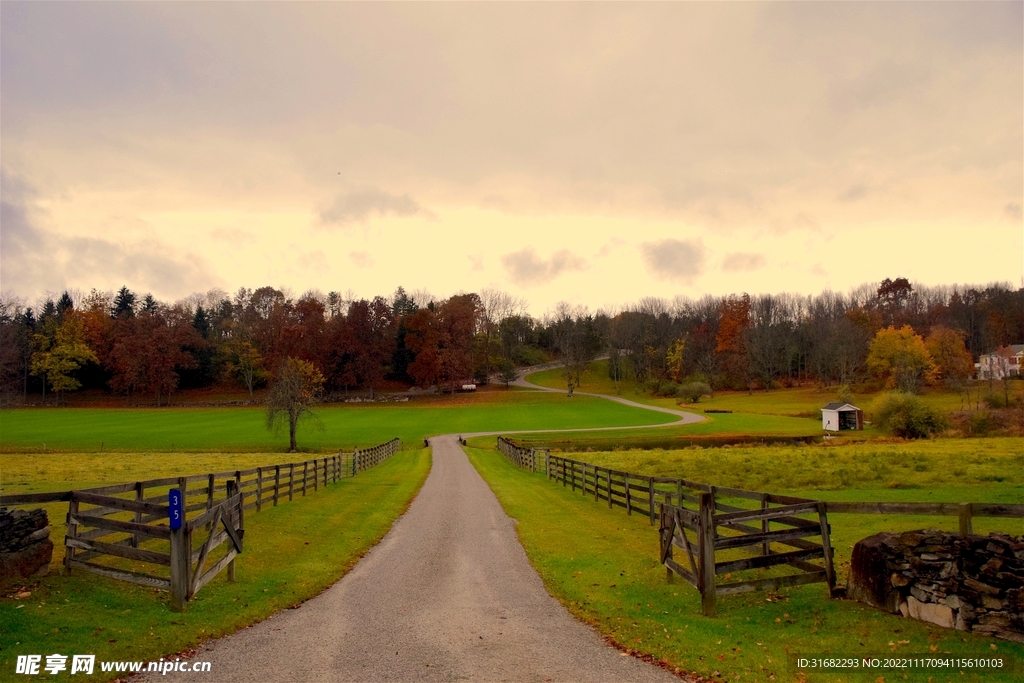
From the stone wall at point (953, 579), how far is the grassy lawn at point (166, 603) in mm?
8288

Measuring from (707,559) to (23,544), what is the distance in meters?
9.66

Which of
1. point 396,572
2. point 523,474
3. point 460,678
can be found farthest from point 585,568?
point 523,474

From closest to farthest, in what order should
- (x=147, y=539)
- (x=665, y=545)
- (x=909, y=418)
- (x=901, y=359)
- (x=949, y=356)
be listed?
(x=665, y=545) → (x=147, y=539) → (x=909, y=418) → (x=901, y=359) → (x=949, y=356)

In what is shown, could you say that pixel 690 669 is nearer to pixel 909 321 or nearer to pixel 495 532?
pixel 495 532

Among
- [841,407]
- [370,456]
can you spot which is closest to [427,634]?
[370,456]

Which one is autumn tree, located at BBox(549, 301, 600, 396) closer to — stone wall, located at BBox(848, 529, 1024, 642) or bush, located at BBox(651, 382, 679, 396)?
bush, located at BBox(651, 382, 679, 396)

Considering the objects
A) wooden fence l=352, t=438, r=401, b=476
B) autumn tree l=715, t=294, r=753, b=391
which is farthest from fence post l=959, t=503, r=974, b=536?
autumn tree l=715, t=294, r=753, b=391

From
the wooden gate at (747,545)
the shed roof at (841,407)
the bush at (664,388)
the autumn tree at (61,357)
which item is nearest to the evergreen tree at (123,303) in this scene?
the autumn tree at (61,357)

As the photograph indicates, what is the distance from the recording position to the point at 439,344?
109 m

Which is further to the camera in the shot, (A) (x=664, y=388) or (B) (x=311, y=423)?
(A) (x=664, y=388)

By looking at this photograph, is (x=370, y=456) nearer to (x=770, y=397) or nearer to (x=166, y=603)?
(x=166, y=603)

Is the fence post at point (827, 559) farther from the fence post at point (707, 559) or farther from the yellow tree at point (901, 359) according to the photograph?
the yellow tree at point (901, 359)

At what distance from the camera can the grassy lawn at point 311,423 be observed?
53297mm

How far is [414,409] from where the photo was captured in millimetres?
92062
